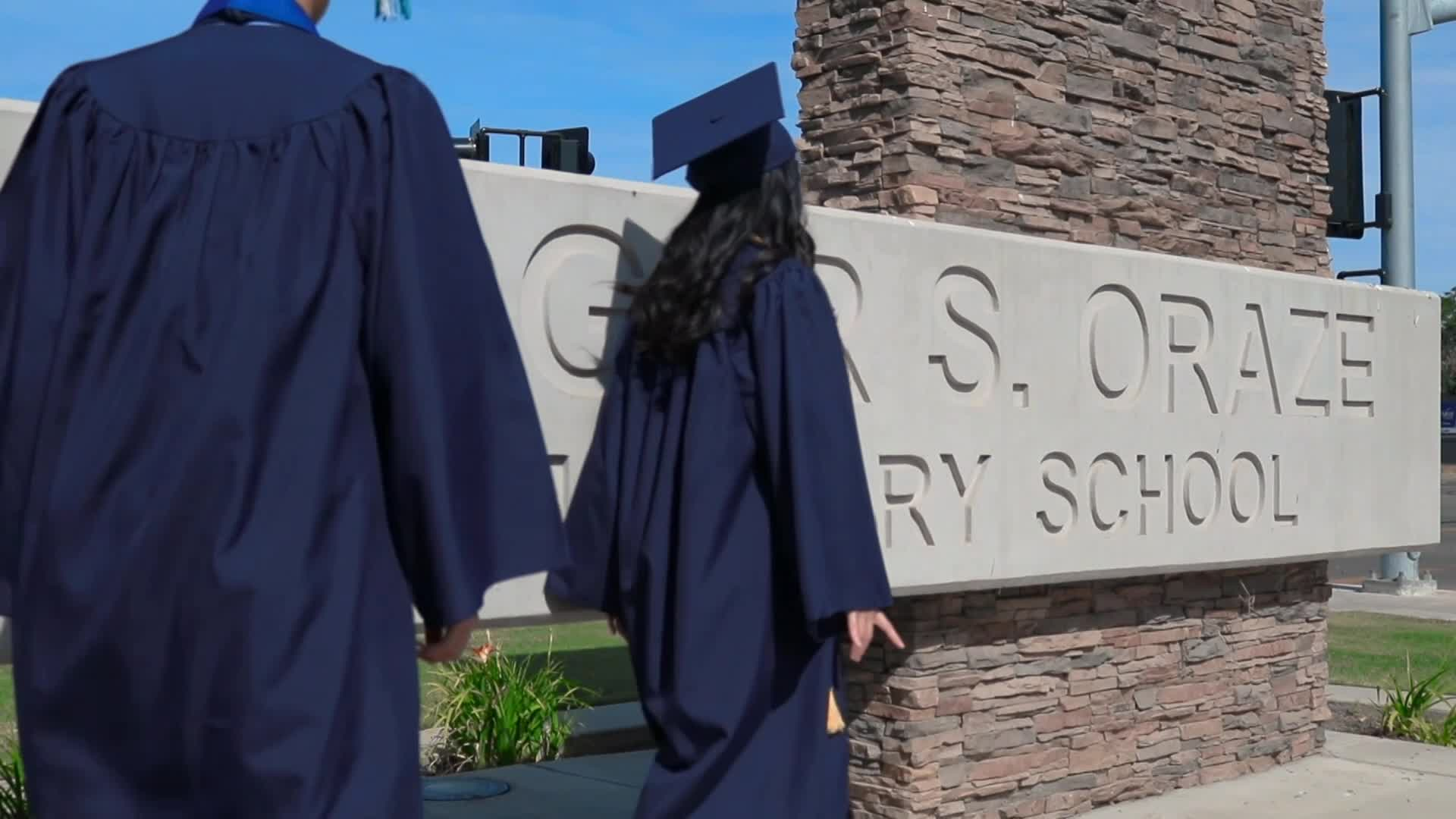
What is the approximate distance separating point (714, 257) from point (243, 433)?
5.34 feet

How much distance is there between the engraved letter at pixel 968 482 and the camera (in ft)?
16.2

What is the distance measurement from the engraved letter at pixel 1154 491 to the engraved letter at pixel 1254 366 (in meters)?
0.42

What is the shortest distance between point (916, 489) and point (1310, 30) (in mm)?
3076

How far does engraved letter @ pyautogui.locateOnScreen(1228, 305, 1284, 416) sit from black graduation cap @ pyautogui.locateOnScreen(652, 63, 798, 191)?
2940 mm

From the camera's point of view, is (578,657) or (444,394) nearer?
(444,394)

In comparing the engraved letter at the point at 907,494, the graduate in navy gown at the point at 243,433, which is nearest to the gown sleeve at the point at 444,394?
the graduate in navy gown at the point at 243,433

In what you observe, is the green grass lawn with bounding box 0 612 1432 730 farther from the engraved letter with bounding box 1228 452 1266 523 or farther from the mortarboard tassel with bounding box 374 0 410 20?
the mortarboard tassel with bounding box 374 0 410 20

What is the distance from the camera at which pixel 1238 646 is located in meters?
6.27

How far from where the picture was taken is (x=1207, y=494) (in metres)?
5.80

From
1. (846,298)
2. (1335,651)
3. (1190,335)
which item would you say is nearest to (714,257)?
(846,298)

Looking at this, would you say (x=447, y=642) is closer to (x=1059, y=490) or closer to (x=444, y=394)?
(x=444, y=394)

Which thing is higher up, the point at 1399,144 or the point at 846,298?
the point at 1399,144

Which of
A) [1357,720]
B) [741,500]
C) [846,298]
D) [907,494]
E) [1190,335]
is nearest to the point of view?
[741,500]

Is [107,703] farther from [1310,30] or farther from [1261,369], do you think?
[1310,30]
